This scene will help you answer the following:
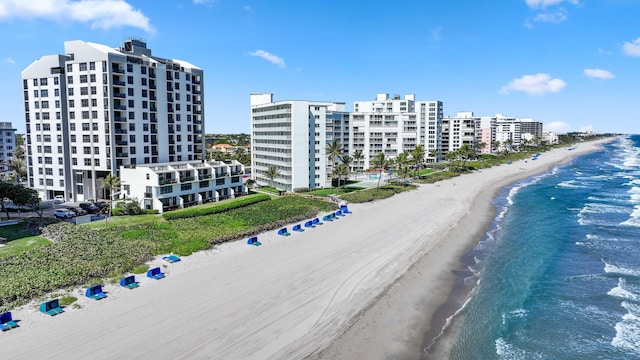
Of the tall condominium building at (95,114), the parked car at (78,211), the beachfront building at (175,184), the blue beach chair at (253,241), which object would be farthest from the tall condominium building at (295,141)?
the parked car at (78,211)

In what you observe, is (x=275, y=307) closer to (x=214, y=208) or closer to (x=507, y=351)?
(x=507, y=351)

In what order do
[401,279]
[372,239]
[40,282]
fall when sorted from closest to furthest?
[40,282], [401,279], [372,239]

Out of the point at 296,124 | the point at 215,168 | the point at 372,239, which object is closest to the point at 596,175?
the point at 296,124

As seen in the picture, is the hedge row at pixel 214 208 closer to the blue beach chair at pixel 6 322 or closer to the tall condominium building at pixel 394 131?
the blue beach chair at pixel 6 322

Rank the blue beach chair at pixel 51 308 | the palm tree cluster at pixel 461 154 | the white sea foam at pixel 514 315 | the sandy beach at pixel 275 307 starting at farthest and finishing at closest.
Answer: the palm tree cluster at pixel 461 154 → the white sea foam at pixel 514 315 → the blue beach chair at pixel 51 308 → the sandy beach at pixel 275 307

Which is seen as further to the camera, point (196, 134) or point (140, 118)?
point (196, 134)

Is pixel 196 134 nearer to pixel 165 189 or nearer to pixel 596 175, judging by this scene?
pixel 165 189

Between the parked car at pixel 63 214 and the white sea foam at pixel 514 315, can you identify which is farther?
the parked car at pixel 63 214

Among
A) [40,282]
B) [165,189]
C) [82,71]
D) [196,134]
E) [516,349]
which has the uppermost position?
[82,71]
